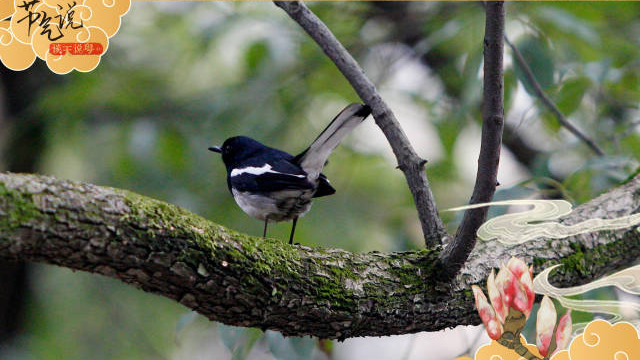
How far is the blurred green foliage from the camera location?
2818 millimetres

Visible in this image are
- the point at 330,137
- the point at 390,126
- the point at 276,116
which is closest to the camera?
the point at 390,126

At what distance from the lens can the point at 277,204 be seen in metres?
2.30

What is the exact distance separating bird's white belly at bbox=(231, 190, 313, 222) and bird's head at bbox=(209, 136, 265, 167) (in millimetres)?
228

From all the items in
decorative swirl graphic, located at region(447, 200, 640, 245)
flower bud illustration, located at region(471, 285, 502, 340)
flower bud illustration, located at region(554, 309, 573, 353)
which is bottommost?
flower bud illustration, located at region(471, 285, 502, 340)

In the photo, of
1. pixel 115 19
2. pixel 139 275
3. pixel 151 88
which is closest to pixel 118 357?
pixel 151 88

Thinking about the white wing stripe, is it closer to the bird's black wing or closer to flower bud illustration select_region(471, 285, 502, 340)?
the bird's black wing

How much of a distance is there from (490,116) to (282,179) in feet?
3.63

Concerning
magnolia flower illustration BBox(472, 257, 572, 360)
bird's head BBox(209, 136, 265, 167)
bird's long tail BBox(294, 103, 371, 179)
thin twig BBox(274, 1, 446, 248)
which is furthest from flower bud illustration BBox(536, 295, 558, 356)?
bird's head BBox(209, 136, 265, 167)

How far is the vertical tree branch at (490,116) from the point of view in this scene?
117 cm

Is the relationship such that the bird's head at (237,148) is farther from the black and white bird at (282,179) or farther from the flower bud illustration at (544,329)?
the flower bud illustration at (544,329)

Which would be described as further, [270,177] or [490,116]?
[270,177]

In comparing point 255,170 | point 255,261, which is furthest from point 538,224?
point 255,170

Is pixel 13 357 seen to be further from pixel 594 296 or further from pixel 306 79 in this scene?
pixel 594 296

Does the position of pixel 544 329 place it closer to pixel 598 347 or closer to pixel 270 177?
pixel 598 347
